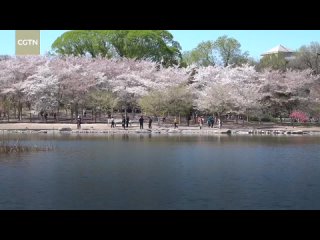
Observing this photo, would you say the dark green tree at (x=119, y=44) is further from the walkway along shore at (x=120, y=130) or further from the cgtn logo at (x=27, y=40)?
the cgtn logo at (x=27, y=40)

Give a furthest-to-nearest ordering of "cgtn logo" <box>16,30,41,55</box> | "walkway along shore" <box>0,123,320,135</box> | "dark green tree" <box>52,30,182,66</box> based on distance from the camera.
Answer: "dark green tree" <box>52,30,182,66</box>
"walkway along shore" <box>0,123,320,135</box>
"cgtn logo" <box>16,30,41,55</box>

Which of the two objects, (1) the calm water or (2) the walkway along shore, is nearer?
(1) the calm water

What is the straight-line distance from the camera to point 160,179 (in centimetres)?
1078

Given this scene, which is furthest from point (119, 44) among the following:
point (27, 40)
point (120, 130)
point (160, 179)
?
point (160, 179)

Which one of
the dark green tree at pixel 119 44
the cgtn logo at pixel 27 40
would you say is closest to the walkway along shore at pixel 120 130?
the cgtn logo at pixel 27 40

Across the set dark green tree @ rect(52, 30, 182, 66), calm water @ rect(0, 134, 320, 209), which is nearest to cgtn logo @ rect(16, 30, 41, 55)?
calm water @ rect(0, 134, 320, 209)

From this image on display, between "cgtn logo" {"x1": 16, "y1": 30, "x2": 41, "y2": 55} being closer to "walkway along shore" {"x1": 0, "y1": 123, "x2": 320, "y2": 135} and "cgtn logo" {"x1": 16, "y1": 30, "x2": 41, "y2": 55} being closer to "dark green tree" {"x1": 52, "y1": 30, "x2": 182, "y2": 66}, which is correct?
"walkway along shore" {"x1": 0, "y1": 123, "x2": 320, "y2": 135}

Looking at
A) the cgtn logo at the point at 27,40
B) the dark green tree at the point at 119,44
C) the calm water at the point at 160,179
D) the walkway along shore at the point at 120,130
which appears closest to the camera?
the calm water at the point at 160,179

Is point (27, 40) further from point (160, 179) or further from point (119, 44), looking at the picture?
point (119, 44)

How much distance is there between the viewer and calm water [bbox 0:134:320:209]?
8445 mm

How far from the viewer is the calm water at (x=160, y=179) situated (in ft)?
27.7
